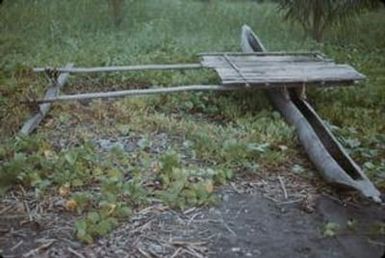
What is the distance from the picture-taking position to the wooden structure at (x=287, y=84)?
366cm

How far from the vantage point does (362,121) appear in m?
4.44

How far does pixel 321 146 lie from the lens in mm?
3674

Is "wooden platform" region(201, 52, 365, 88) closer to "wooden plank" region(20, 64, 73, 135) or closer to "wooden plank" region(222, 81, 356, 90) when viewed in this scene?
"wooden plank" region(222, 81, 356, 90)

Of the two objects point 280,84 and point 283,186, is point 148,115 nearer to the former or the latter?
point 280,84

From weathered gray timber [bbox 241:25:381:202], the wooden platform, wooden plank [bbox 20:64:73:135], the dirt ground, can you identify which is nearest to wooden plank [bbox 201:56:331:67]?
the wooden platform

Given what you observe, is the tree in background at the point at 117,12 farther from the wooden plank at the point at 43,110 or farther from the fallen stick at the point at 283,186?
the fallen stick at the point at 283,186

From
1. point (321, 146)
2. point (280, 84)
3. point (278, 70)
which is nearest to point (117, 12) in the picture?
point (278, 70)

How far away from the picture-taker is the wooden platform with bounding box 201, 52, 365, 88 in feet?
14.8

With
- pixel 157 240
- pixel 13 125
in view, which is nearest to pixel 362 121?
pixel 157 240

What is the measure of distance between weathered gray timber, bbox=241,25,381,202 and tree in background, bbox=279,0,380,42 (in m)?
2.47

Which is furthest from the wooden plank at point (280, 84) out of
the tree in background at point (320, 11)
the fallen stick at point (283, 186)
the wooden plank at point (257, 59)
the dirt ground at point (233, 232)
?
the tree in background at point (320, 11)

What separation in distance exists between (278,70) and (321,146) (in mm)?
1292

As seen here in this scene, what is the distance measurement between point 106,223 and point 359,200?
1.45 metres

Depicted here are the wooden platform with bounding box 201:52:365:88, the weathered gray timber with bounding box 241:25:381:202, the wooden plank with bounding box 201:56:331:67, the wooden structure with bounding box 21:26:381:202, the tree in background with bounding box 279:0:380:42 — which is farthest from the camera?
the tree in background with bounding box 279:0:380:42
